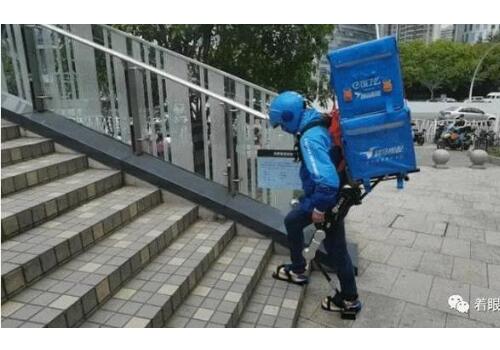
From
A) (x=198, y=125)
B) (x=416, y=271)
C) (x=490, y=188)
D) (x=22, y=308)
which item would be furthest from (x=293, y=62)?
(x=22, y=308)

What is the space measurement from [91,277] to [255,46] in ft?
14.3

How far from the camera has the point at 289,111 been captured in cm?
260

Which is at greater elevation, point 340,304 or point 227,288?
point 227,288

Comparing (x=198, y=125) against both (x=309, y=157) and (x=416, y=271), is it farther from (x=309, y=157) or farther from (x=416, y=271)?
(x=416, y=271)

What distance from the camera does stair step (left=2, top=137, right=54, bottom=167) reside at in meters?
3.29

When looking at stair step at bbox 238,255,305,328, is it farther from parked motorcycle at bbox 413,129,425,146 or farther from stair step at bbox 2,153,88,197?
parked motorcycle at bbox 413,129,425,146

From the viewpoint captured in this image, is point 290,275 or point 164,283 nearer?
point 164,283

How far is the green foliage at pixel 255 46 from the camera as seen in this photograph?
5.49 metres

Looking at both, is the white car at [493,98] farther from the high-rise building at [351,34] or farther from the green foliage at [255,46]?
the green foliage at [255,46]

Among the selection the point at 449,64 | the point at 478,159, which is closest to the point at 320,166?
the point at 478,159

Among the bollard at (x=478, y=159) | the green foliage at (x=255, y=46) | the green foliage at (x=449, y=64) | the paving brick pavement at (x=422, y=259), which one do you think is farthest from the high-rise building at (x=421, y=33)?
the paving brick pavement at (x=422, y=259)

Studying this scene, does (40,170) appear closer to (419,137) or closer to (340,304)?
(340,304)

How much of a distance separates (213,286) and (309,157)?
4.00 ft

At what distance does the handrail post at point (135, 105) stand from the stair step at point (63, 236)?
555mm
